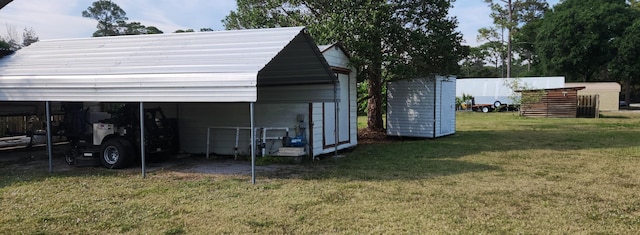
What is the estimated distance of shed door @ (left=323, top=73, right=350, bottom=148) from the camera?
417 inches

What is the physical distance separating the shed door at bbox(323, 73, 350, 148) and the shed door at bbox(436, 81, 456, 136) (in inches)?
159

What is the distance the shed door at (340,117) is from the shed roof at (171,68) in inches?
50.4

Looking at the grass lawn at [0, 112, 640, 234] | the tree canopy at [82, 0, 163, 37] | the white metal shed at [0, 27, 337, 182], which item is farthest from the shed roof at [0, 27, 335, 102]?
the tree canopy at [82, 0, 163, 37]

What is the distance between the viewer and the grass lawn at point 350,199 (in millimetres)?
4961

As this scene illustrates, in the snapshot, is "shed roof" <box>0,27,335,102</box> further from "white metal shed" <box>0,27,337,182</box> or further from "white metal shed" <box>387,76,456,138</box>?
"white metal shed" <box>387,76,456,138</box>

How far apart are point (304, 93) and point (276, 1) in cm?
565

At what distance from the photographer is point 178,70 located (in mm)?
7434

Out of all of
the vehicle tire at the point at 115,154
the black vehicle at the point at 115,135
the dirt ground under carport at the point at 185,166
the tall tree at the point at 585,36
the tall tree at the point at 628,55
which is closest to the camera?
the dirt ground under carport at the point at 185,166

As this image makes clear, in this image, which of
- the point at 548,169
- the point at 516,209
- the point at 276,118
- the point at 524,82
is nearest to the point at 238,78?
the point at 276,118

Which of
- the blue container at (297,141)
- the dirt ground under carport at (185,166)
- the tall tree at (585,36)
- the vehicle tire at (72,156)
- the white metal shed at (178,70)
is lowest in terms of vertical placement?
the dirt ground under carport at (185,166)

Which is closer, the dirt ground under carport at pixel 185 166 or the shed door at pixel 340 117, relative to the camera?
the dirt ground under carport at pixel 185 166

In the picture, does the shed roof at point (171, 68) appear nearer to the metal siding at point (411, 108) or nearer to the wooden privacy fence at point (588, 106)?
the metal siding at point (411, 108)

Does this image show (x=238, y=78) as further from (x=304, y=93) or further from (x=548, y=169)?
(x=548, y=169)

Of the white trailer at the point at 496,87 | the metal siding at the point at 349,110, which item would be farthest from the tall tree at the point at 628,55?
the metal siding at the point at 349,110
